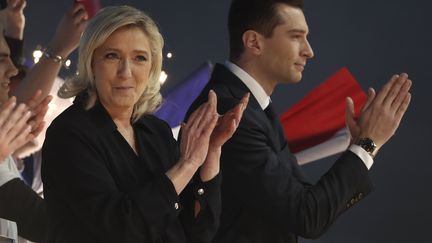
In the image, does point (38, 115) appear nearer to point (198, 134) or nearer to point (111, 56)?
point (111, 56)

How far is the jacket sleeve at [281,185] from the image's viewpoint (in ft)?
7.02

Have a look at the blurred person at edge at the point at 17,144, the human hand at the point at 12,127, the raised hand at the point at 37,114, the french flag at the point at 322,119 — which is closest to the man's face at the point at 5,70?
the blurred person at edge at the point at 17,144

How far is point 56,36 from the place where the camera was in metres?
2.59

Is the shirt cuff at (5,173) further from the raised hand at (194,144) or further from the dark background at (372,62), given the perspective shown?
the dark background at (372,62)

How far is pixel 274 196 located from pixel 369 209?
7.02ft

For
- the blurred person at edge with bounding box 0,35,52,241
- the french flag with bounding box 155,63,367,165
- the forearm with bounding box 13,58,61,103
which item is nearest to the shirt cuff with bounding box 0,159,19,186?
the blurred person at edge with bounding box 0,35,52,241

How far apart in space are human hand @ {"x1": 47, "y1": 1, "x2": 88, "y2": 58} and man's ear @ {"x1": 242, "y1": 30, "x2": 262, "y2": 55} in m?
0.43

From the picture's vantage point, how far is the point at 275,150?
2.26m

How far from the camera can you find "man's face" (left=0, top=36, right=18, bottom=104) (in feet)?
7.58

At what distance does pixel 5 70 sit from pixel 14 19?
0.32 metres

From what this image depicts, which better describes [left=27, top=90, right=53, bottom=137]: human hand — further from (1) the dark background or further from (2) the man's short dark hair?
(1) the dark background

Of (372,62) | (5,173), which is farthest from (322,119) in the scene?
(5,173)

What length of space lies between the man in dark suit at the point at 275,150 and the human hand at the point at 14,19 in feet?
2.01

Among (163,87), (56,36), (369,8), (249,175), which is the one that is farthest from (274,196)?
(369,8)
